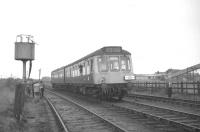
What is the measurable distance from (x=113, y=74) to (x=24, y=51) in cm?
575

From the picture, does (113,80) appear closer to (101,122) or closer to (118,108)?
(118,108)

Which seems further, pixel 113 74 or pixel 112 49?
pixel 112 49

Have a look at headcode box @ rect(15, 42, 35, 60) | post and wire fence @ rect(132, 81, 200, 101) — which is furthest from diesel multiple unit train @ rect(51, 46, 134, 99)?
headcode box @ rect(15, 42, 35, 60)

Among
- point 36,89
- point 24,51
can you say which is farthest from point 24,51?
point 36,89

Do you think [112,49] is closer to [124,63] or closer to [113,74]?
[124,63]

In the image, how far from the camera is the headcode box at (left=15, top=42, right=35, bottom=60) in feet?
52.2

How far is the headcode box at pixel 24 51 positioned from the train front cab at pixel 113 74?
417 cm

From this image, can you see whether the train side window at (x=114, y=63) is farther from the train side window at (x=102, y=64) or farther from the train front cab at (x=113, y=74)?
the train side window at (x=102, y=64)

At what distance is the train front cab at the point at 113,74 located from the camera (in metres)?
17.3

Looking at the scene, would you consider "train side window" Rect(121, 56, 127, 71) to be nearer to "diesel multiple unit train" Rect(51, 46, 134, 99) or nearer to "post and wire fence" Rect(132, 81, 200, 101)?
"diesel multiple unit train" Rect(51, 46, 134, 99)

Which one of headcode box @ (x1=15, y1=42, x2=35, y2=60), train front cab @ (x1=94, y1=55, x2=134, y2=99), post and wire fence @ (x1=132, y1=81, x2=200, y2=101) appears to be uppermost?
headcode box @ (x1=15, y1=42, x2=35, y2=60)

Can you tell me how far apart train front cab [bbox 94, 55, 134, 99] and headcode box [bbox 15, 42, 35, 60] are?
4169 millimetres

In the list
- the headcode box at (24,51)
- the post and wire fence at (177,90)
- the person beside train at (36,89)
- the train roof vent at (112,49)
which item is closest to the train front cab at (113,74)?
the train roof vent at (112,49)

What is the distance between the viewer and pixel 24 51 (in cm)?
1608
